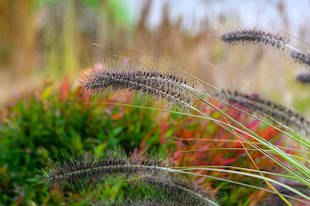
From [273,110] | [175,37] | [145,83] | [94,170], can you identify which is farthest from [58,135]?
[175,37]

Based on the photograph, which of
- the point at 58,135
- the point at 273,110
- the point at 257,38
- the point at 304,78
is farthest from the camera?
the point at 58,135

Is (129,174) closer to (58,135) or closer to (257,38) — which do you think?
(257,38)

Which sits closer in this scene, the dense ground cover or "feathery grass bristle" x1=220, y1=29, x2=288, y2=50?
"feathery grass bristle" x1=220, y1=29, x2=288, y2=50

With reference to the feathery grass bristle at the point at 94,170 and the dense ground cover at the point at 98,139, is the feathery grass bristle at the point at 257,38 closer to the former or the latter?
the dense ground cover at the point at 98,139

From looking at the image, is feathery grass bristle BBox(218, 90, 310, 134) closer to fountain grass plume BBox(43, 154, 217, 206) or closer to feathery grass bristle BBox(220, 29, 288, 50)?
feathery grass bristle BBox(220, 29, 288, 50)

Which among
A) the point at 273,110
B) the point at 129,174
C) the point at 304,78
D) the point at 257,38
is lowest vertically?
the point at 129,174

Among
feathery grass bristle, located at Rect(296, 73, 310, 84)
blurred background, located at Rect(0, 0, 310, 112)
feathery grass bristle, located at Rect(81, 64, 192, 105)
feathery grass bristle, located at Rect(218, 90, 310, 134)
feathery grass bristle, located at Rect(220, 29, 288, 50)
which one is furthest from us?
blurred background, located at Rect(0, 0, 310, 112)

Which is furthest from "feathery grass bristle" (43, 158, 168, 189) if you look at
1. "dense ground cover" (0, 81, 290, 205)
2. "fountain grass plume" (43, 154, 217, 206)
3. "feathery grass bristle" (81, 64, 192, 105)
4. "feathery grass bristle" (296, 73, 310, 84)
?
"feathery grass bristle" (296, 73, 310, 84)
